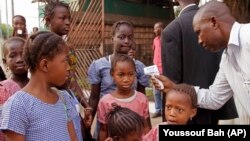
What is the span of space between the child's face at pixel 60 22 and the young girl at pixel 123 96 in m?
0.48

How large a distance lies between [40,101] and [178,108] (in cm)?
92

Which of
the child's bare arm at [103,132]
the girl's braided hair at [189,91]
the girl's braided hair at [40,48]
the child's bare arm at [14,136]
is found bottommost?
the child's bare arm at [103,132]

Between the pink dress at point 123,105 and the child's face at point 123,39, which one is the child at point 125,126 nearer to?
the pink dress at point 123,105

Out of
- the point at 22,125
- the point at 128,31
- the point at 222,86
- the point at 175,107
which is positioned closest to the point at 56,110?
the point at 22,125

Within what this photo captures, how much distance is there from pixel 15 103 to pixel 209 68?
1507mm

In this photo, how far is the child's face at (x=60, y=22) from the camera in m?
2.96

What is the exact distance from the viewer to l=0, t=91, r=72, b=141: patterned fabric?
183 cm

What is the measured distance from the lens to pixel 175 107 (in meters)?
2.40

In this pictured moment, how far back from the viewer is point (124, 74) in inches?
112

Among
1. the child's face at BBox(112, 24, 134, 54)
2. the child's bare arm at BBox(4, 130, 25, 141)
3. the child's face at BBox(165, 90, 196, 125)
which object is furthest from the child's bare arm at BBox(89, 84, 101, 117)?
the child's bare arm at BBox(4, 130, 25, 141)

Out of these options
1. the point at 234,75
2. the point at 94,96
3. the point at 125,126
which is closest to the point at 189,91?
the point at 234,75

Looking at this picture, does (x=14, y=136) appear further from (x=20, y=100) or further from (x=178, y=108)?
(x=178, y=108)

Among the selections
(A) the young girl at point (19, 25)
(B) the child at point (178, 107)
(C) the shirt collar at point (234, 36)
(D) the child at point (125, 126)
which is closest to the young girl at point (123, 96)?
(D) the child at point (125, 126)

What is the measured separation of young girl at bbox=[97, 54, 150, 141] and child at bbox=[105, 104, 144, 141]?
10.8 inches
